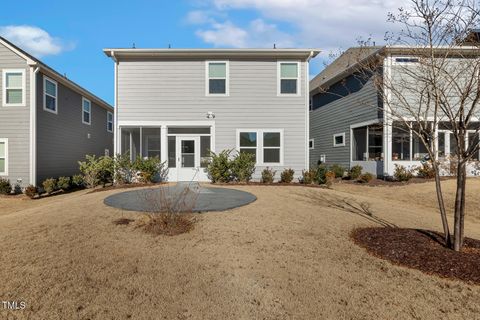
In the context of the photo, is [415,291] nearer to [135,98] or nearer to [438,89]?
[438,89]

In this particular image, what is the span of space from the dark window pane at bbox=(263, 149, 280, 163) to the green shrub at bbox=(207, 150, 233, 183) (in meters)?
1.80

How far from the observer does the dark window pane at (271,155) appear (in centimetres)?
1380

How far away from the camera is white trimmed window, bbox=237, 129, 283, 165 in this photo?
13.8 metres

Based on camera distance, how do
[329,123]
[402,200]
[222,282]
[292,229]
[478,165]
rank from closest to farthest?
1. [222,282]
2. [292,229]
3. [402,200]
4. [478,165]
5. [329,123]

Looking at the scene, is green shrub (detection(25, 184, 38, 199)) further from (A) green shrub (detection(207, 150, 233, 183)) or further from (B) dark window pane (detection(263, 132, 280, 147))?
(B) dark window pane (detection(263, 132, 280, 147))

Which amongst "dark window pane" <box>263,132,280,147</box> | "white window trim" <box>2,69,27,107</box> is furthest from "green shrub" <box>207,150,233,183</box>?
"white window trim" <box>2,69,27,107</box>

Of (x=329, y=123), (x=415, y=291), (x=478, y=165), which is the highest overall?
(x=329, y=123)

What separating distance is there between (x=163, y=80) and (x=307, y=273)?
38.7ft

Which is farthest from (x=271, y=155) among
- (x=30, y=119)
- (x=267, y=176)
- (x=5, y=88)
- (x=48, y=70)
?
(x=5, y=88)

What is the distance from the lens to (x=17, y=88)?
13156 mm

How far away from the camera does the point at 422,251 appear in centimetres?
475

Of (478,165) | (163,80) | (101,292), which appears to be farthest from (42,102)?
(478,165)

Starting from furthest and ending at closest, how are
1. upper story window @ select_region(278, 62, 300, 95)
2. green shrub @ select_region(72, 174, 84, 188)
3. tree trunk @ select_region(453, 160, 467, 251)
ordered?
green shrub @ select_region(72, 174, 84, 188) → upper story window @ select_region(278, 62, 300, 95) → tree trunk @ select_region(453, 160, 467, 251)

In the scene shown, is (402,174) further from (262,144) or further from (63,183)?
(63,183)
